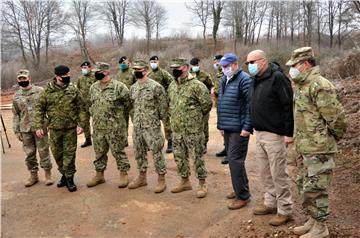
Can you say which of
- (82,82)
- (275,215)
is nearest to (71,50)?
(82,82)

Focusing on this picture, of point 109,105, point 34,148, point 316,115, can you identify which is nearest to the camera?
point 316,115

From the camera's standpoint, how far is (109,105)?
18.5ft

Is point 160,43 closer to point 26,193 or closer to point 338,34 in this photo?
point 338,34

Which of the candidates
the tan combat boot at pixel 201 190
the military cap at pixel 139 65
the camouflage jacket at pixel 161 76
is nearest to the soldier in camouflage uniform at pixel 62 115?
the military cap at pixel 139 65

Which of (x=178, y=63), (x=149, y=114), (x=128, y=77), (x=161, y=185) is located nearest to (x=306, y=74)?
(x=178, y=63)

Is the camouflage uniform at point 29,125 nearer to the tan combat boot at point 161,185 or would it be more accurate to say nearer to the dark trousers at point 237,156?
the tan combat boot at point 161,185

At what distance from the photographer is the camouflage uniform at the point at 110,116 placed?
18.6ft

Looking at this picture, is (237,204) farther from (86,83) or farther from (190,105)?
(86,83)

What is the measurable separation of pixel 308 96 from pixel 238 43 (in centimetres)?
3012

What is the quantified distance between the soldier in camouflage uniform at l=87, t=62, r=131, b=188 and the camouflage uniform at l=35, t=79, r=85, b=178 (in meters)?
0.32

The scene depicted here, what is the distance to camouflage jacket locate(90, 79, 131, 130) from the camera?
5.65 metres

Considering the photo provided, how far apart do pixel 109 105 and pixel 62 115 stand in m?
0.76

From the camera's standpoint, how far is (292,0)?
33125 millimetres

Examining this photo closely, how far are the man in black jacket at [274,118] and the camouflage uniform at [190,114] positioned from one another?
1.03 m
